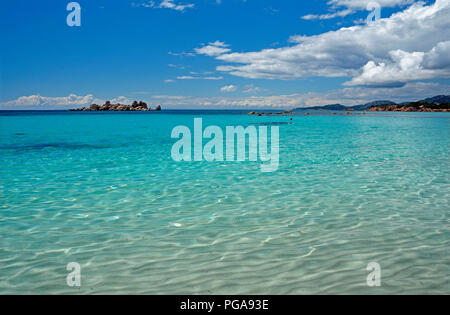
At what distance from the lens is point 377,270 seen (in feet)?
18.3

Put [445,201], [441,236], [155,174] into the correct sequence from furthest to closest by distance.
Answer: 1. [155,174]
2. [445,201]
3. [441,236]

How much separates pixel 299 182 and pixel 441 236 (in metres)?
5.82

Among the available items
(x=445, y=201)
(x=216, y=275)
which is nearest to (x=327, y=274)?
(x=216, y=275)

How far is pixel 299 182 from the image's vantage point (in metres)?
12.4

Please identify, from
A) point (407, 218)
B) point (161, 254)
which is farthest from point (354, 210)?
point (161, 254)

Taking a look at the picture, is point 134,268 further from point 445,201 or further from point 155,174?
point 445,201

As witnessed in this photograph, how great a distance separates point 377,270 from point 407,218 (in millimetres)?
3488

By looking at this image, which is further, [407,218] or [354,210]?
[354,210]

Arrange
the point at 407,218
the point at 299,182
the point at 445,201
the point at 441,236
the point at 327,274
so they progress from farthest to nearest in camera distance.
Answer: the point at 299,182
the point at 445,201
the point at 407,218
the point at 441,236
the point at 327,274
